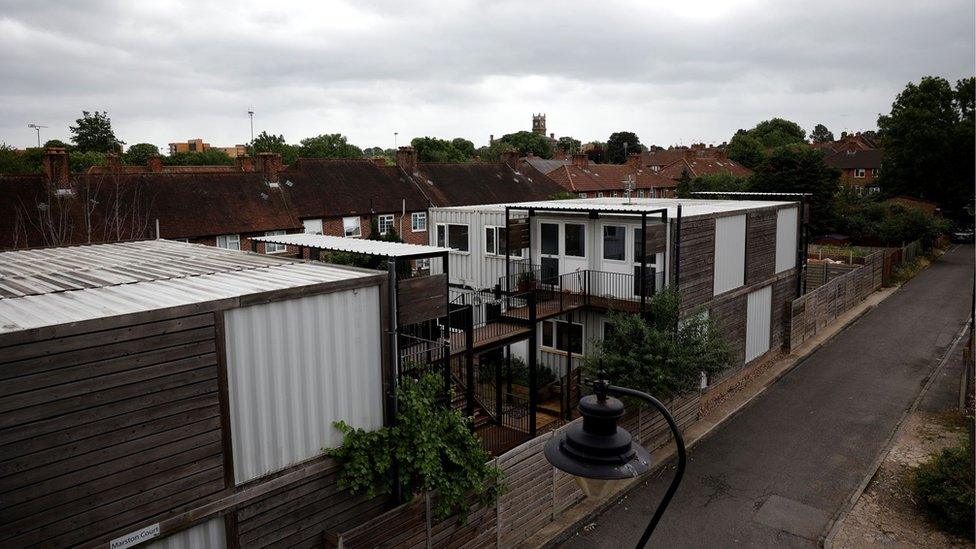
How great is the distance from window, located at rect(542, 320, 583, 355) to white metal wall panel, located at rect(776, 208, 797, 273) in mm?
8815

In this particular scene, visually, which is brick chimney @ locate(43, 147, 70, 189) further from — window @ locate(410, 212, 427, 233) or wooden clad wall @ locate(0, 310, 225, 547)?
wooden clad wall @ locate(0, 310, 225, 547)

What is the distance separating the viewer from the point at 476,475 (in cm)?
1065

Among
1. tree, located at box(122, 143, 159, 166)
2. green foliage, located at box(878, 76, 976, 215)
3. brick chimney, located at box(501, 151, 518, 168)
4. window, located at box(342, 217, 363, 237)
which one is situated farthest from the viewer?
tree, located at box(122, 143, 159, 166)

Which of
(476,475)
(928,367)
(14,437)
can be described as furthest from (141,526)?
(928,367)

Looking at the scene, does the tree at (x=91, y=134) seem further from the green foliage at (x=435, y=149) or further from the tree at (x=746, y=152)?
the tree at (x=746, y=152)

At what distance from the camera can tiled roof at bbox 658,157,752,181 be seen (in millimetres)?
73812

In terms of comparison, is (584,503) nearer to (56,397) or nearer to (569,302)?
(569,302)

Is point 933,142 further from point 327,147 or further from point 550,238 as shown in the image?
point 327,147

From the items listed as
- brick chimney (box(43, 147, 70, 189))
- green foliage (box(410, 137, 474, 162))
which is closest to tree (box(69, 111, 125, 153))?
green foliage (box(410, 137, 474, 162))

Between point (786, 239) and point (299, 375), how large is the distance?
66.9 feet

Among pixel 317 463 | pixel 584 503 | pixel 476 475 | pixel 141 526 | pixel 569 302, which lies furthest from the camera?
pixel 569 302

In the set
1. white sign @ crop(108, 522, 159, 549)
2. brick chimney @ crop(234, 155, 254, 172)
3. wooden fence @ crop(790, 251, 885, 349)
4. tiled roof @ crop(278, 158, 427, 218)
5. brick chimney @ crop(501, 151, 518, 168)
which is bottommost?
wooden fence @ crop(790, 251, 885, 349)

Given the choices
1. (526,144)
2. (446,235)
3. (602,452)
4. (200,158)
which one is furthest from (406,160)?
(526,144)

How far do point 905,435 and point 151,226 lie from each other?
31.5 metres
